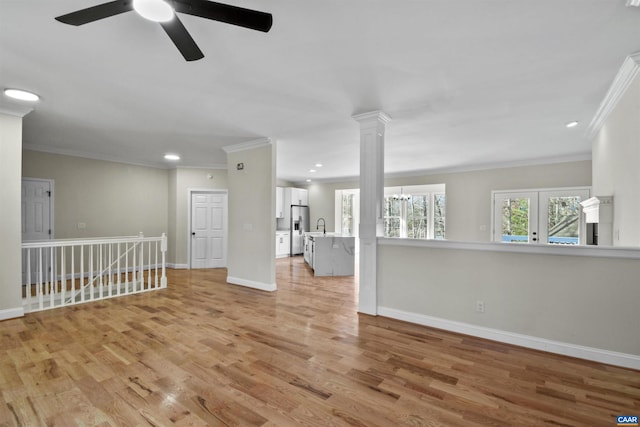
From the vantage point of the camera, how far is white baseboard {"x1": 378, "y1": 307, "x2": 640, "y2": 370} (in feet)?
8.39

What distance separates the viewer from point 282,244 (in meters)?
9.31

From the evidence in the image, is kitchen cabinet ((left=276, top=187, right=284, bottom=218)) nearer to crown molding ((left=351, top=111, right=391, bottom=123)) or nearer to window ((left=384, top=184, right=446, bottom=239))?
window ((left=384, top=184, right=446, bottom=239))

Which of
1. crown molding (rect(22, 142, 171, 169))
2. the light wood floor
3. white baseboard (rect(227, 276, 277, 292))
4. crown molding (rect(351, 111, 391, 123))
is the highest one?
crown molding (rect(351, 111, 391, 123))

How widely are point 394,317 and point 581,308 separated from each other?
1856 millimetres

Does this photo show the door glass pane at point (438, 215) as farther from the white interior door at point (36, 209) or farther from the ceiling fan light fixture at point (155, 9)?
the white interior door at point (36, 209)

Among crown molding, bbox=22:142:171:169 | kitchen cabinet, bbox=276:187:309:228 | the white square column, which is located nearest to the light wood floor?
the white square column

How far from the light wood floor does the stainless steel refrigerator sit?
5908mm

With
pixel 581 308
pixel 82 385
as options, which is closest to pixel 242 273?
pixel 82 385

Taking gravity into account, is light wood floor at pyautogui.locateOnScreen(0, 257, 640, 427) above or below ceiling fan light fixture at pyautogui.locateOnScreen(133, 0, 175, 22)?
below

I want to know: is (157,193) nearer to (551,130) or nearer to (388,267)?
(388,267)

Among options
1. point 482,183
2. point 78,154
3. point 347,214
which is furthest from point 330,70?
point 347,214

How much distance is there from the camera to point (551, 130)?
438 centimetres

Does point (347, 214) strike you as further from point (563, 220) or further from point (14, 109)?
point (14, 109)

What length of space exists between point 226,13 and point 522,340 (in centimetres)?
377
